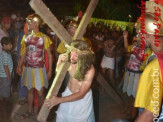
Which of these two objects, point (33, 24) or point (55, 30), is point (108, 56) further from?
point (55, 30)

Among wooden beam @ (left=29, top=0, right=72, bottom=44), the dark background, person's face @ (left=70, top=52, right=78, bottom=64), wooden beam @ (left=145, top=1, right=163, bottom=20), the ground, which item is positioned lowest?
the dark background


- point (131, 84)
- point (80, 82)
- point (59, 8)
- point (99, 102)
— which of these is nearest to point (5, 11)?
point (59, 8)

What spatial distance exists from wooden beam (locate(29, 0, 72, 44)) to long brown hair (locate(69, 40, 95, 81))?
0.45ft

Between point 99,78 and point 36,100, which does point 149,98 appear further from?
point 36,100

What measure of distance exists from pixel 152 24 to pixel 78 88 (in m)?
1.53

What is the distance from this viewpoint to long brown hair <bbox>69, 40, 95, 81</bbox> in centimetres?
325

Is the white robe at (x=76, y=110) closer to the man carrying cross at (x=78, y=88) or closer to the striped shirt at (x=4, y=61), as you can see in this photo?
the man carrying cross at (x=78, y=88)

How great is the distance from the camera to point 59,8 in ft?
65.2

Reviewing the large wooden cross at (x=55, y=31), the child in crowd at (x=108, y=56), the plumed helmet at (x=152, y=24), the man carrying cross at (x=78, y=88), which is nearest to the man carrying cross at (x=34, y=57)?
the man carrying cross at (x=78, y=88)

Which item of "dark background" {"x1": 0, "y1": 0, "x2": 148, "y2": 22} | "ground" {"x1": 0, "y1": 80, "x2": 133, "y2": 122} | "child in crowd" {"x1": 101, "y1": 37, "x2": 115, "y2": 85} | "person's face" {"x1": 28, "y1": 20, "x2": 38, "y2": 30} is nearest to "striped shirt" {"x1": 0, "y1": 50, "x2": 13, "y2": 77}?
"person's face" {"x1": 28, "y1": 20, "x2": 38, "y2": 30}

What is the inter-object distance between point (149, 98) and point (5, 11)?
1429 cm

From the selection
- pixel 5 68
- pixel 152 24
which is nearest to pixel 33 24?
pixel 5 68

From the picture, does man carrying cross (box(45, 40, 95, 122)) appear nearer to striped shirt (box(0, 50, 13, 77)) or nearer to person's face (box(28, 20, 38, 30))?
person's face (box(28, 20, 38, 30))

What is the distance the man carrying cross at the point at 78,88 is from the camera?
3.27m
